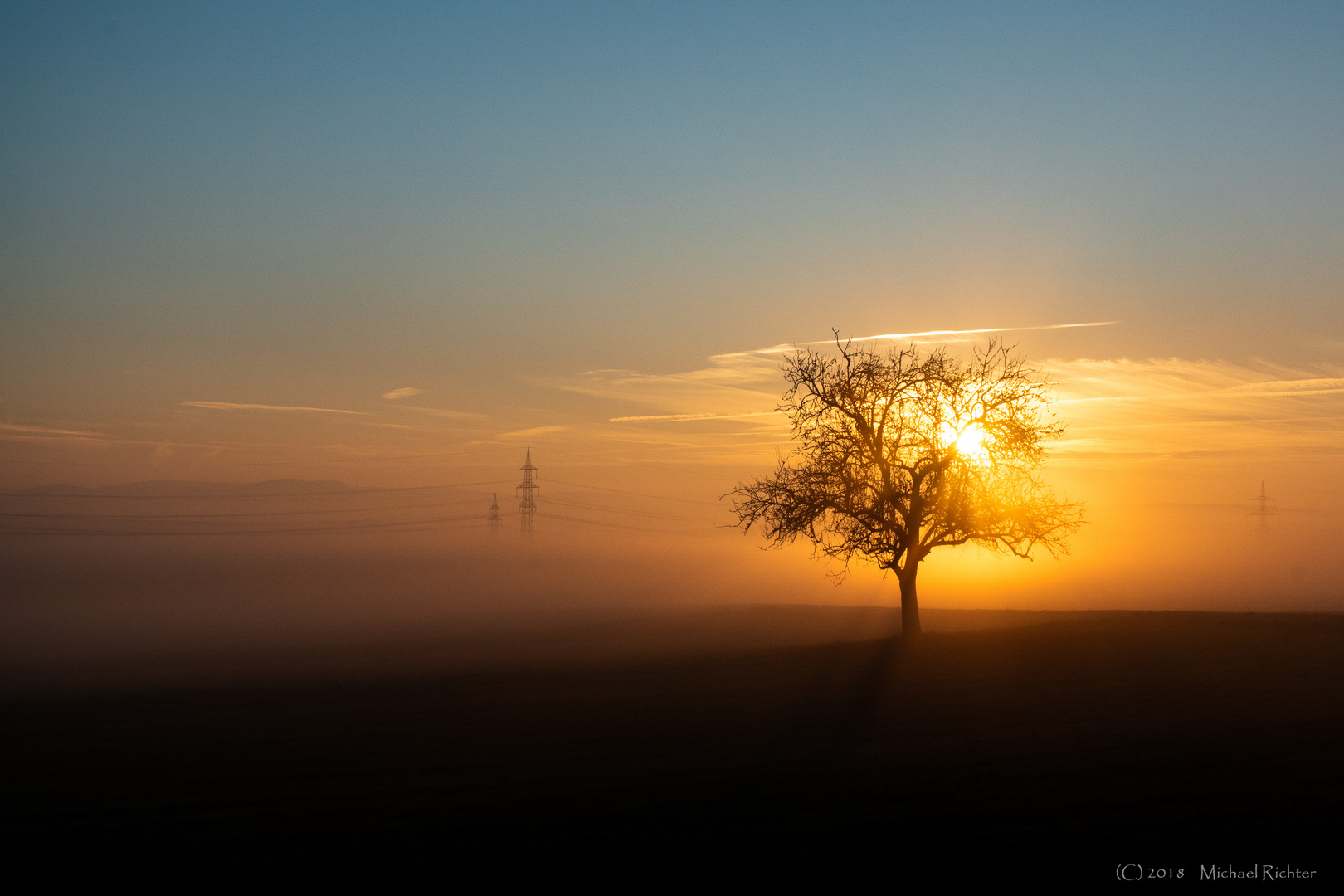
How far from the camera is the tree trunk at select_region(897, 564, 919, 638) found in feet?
98.9

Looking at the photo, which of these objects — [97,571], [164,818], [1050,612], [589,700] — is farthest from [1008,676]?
[97,571]

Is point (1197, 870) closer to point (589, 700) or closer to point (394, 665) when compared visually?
point (589, 700)

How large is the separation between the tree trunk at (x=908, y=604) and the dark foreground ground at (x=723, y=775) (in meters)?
6.60

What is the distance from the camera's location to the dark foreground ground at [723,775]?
9.86 meters

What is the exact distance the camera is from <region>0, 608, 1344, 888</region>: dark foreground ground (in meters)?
9.86

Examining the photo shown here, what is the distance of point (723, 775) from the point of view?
13.2 metres

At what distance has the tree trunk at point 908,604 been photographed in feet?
98.9

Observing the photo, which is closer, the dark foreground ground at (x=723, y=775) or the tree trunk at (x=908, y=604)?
the dark foreground ground at (x=723, y=775)

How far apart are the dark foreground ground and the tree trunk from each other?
6602 mm

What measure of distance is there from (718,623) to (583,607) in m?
38.0

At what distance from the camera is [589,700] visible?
20.1m

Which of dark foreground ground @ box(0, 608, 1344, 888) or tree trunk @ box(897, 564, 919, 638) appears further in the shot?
tree trunk @ box(897, 564, 919, 638)

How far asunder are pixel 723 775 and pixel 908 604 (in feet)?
62.7

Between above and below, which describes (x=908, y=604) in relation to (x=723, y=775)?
below
